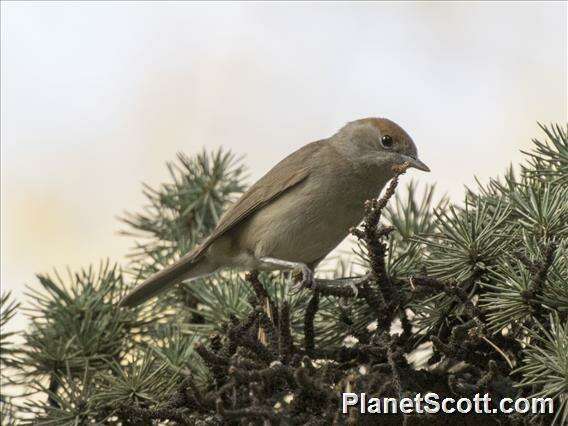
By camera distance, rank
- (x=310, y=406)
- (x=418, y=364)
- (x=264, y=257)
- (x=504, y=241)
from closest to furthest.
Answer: (x=310, y=406) < (x=504, y=241) < (x=418, y=364) < (x=264, y=257)

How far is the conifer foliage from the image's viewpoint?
2557mm

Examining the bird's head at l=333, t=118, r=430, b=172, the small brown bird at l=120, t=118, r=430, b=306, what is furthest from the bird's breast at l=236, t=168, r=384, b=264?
the bird's head at l=333, t=118, r=430, b=172

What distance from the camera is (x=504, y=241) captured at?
2949mm

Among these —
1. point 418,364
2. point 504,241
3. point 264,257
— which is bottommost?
point 418,364

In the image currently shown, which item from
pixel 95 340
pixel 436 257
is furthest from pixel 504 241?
pixel 95 340

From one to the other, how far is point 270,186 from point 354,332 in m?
1.73

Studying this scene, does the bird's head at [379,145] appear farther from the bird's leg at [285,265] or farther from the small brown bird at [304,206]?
the bird's leg at [285,265]

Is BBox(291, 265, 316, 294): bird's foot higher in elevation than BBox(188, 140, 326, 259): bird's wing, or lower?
lower

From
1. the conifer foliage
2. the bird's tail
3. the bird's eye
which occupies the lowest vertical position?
the conifer foliage

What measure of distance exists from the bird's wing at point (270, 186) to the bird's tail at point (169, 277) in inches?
4.6

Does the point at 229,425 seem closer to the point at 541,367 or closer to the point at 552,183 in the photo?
the point at 541,367

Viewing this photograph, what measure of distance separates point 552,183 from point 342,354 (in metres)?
1.01

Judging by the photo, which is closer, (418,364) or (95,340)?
(418,364)

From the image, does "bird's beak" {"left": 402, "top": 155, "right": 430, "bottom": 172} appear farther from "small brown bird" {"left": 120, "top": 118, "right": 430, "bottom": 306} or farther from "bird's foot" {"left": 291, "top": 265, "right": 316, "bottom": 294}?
"bird's foot" {"left": 291, "top": 265, "right": 316, "bottom": 294}
